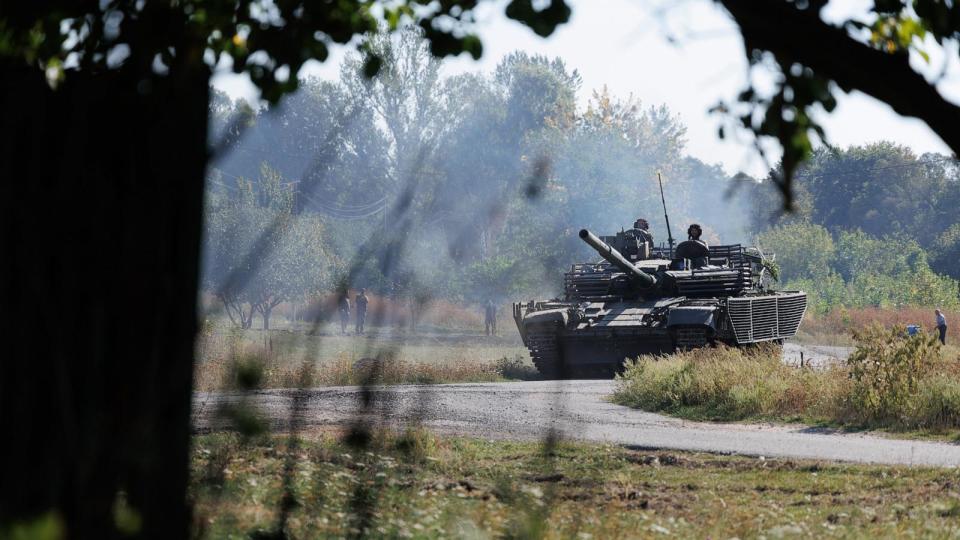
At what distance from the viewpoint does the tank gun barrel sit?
71.2 feet

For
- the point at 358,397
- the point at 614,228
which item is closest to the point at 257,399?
the point at 358,397

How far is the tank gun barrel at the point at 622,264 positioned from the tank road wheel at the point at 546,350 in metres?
1.63

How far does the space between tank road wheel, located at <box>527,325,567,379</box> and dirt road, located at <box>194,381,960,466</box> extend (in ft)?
10.6

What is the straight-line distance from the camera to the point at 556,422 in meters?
13.7

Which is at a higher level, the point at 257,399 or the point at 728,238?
the point at 728,238

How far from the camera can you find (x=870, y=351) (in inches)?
563

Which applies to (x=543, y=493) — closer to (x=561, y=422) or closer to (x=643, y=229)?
(x=561, y=422)

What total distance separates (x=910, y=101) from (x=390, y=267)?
4931cm

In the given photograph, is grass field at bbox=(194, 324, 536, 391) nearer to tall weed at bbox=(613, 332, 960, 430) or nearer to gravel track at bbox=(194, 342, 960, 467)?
gravel track at bbox=(194, 342, 960, 467)

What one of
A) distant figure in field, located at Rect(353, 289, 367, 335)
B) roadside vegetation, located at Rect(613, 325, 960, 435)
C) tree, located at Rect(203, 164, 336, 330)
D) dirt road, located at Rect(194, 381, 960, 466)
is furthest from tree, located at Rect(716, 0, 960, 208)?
distant figure in field, located at Rect(353, 289, 367, 335)

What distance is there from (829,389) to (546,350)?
7692mm

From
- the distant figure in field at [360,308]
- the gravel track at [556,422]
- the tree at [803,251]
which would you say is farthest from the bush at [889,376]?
the tree at [803,251]

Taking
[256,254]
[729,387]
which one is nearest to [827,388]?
[729,387]

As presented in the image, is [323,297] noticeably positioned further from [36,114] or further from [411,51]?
[36,114]
